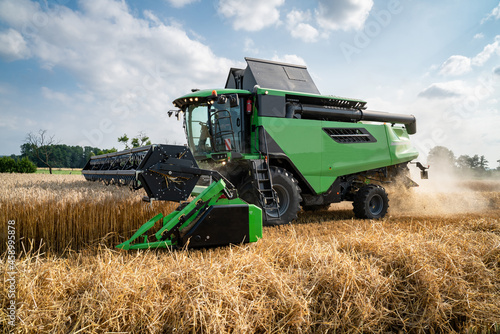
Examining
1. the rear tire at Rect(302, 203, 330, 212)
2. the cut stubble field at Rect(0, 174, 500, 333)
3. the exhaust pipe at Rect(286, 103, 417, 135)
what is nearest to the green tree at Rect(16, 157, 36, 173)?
the rear tire at Rect(302, 203, 330, 212)

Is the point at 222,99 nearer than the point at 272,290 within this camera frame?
No

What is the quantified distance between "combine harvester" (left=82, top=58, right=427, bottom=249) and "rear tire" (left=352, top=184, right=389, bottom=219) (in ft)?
0.07

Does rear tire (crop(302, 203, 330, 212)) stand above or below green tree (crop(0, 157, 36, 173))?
below

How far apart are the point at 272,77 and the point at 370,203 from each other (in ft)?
11.7

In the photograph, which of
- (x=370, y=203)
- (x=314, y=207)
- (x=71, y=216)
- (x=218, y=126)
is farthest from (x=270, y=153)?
(x=71, y=216)

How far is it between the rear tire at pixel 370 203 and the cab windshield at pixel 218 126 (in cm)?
299

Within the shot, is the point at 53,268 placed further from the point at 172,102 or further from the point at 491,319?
the point at 172,102

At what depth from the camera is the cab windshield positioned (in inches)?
216

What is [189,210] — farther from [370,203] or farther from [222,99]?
[370,203]

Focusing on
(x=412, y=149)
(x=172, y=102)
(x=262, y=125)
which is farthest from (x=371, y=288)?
(x=412, y=149)

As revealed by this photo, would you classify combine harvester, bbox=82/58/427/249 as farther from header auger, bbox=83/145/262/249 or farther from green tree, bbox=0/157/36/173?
green tree, bbox=0/157/36/173

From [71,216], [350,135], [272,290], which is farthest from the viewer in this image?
[350,135]

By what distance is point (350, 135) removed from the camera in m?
6.65

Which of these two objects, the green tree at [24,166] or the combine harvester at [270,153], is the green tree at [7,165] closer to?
the green tree at [24,166]
